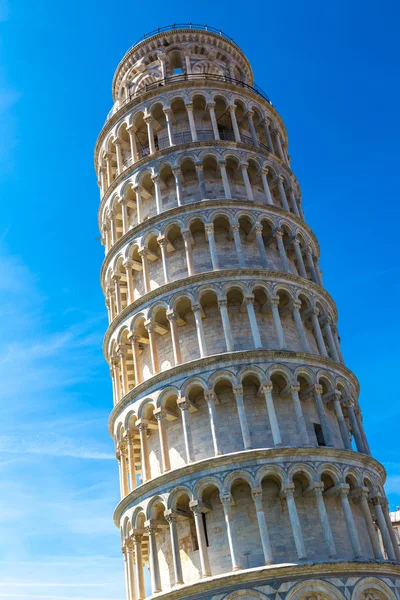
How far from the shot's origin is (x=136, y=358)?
27.6m

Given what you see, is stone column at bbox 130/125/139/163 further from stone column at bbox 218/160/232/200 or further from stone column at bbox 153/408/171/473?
stone column at bbox 153/408/171/473

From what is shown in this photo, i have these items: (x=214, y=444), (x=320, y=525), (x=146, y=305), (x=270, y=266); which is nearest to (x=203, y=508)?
(x=214, y=444)

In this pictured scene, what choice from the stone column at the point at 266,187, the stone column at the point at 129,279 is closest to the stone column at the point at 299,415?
the stone column at the point at 129,279

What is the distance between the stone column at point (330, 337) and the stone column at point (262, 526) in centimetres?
803

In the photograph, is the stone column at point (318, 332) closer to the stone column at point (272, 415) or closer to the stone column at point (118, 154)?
the stone column at point (272, 415)

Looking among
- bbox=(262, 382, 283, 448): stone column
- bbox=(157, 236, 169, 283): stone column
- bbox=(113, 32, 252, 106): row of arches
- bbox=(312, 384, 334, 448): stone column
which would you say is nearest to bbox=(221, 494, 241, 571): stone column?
bbox=(262, 382, 283, 448): stone column

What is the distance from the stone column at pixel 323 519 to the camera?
2159cm

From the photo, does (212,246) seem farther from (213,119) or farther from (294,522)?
(294,522)

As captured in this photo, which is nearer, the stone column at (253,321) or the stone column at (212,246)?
the stone column at (253,321)

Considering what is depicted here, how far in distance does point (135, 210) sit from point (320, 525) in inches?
650

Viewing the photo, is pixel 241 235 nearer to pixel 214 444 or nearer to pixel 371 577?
pixel 214 444

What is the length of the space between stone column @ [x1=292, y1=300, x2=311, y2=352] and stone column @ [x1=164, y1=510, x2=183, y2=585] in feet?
26.0

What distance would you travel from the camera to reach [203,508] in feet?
73.8

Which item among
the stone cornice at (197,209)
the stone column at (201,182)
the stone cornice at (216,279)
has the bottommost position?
the stone cornice at (216,279)
